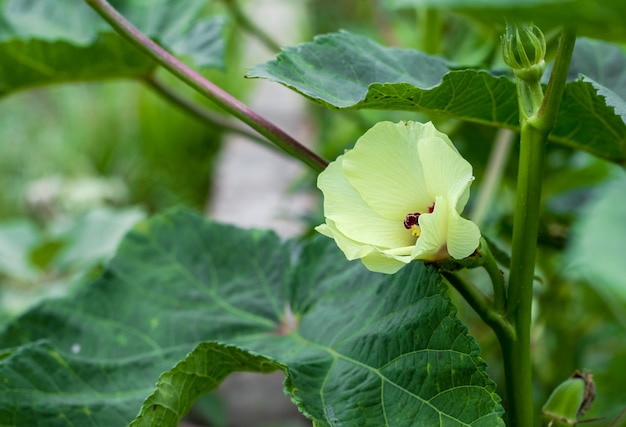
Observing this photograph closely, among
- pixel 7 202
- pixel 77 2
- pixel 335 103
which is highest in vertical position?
pixel 77 2

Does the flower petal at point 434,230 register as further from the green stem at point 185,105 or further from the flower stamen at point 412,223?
the green stem at point 185,105

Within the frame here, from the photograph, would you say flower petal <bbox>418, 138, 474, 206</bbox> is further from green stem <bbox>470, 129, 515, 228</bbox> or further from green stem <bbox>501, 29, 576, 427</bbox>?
green stem <bbox>470, 129, 515, 228</bbox>

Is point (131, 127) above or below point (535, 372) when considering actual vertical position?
above

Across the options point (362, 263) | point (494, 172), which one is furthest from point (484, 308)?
point (494, 172)

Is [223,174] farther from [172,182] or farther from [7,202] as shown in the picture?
[7,202]

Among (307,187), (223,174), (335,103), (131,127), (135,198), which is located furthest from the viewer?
(131,127)

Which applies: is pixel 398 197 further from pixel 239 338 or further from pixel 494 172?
pixel 494 172

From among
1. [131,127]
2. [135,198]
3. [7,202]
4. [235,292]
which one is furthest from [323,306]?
[131,127]
